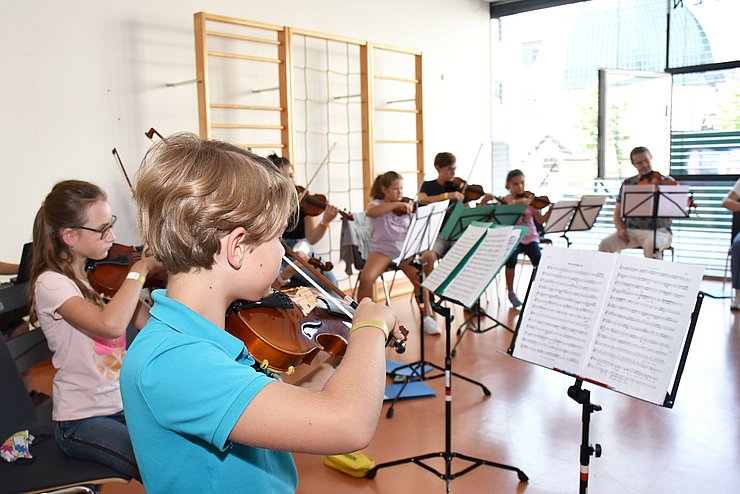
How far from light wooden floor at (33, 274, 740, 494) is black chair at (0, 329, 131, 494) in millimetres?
803

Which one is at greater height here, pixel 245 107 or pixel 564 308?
pixel 245 107

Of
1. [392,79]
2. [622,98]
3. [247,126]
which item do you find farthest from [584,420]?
[622,98]

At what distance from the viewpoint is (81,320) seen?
1860 millimetres

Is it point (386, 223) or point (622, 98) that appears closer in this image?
point (386, 223)

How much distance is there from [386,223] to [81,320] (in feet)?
9.91

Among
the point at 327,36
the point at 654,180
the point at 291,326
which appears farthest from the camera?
the point at 654,180

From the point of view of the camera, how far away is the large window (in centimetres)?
614

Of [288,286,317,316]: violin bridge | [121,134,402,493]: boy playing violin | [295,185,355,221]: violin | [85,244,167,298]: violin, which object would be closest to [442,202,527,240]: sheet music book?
[295,185,355,221]: violin

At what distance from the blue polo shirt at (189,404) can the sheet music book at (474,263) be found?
1527 millimetres

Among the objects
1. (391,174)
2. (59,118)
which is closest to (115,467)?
(59,118)

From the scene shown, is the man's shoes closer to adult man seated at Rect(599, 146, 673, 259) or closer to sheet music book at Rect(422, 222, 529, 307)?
adult man seated at Rect(599, 146, 673, 259)

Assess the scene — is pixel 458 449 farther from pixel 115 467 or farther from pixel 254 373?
pixel 254 373

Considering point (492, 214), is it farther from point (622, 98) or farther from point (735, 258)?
point (622, 98)

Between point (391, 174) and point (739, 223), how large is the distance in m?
3.12
